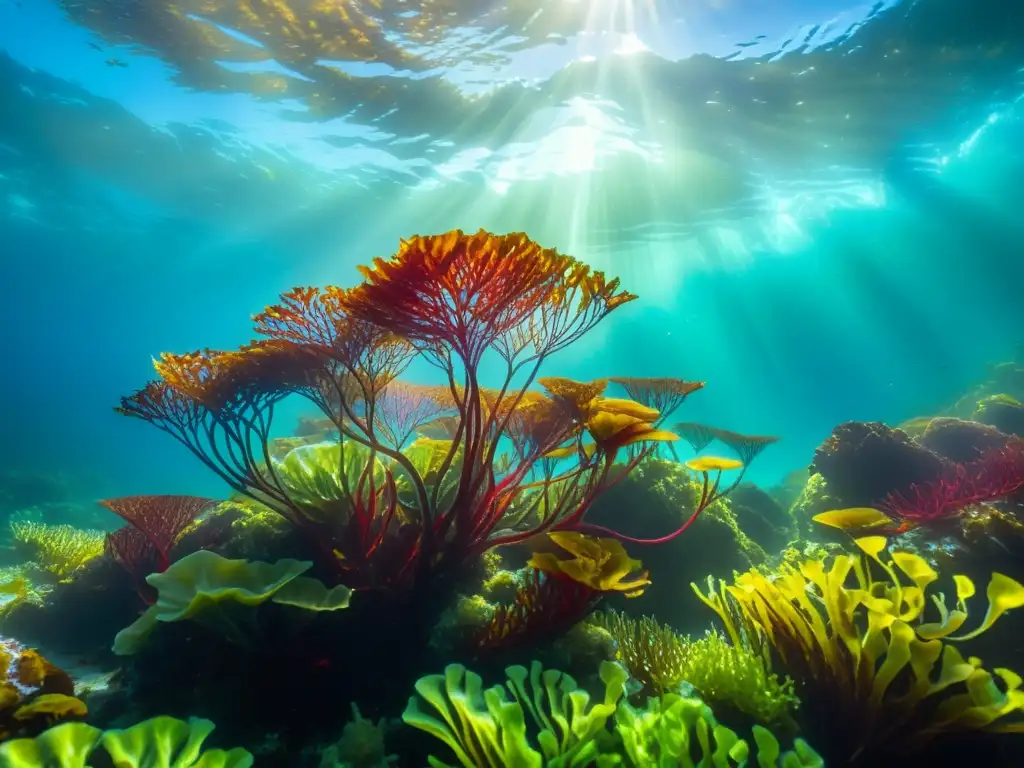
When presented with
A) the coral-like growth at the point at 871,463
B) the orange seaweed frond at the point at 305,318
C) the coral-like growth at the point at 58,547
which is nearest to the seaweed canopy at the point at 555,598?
the orange seaweed frond at the point at 305,318

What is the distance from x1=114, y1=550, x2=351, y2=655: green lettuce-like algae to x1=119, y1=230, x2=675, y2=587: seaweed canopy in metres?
0.52

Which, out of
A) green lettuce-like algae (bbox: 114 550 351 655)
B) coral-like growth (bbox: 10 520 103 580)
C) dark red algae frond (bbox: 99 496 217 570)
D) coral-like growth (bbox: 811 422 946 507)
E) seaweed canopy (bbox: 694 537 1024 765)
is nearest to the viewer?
seaweed canopy (bbox: 694 537 1024 765)

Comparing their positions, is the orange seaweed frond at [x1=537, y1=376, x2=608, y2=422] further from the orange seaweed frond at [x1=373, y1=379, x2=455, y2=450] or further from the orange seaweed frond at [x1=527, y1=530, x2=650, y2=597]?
the orange seaweed frond at [x1=373, y1=379, x2=455, y2=450]

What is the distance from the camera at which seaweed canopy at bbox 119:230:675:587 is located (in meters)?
2.94

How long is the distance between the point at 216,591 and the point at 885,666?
3.80 metres

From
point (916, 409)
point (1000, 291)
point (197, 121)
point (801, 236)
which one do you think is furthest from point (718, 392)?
point (197, 121)

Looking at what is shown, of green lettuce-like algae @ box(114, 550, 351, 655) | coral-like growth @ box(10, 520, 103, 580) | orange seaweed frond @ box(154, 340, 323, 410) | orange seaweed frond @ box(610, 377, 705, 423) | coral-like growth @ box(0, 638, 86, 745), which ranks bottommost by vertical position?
coral-like growth @ box(10, 520, 103, 580)

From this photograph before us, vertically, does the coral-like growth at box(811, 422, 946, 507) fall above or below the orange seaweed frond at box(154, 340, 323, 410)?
below

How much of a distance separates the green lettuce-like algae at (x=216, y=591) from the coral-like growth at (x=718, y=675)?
83.8 inches

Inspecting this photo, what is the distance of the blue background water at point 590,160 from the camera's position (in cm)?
1502

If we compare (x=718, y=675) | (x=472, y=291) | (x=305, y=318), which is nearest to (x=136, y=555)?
(x=305, y=318)

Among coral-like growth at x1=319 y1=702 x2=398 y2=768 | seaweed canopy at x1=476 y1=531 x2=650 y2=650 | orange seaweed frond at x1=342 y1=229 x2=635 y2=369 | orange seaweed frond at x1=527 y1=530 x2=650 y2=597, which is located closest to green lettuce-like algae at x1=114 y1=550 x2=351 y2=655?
coral-like growth at x1=319 y1=702 x2=398 y2=768

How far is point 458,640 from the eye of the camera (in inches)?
125

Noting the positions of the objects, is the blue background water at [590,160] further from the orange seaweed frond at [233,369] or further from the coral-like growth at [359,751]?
the coral-like growth at [359,751]
